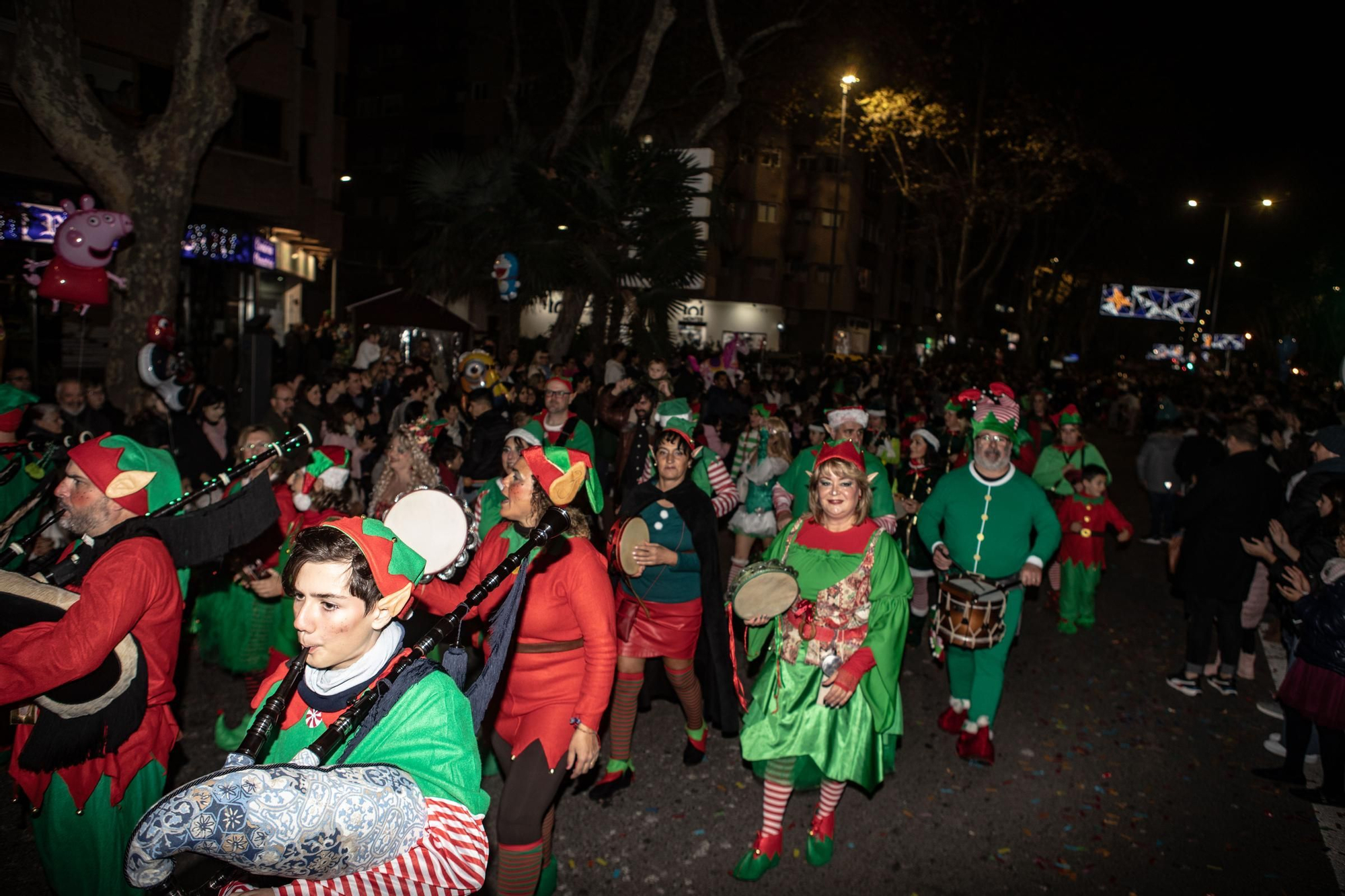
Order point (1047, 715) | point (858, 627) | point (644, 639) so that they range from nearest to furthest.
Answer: point (858, 627) < point (644, 639) < point (1047, 715)

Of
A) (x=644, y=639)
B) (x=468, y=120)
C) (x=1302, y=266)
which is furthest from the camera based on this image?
(x=468, y=120)

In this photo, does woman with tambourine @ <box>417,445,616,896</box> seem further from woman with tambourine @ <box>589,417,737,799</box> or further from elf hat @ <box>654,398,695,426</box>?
elf hat @ <box>654,398,695,426</box>

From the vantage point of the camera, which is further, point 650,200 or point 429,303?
point 429,303

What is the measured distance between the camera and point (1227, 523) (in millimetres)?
6770

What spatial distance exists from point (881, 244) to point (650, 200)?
4698 cm

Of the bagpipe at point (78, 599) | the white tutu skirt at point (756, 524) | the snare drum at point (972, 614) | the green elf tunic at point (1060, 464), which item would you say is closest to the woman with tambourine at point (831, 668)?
the snare drum at point (972, 614)

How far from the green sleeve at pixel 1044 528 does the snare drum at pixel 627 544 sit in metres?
2.43

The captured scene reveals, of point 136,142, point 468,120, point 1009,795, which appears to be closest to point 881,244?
point 468,120

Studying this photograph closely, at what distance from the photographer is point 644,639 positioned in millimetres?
5117

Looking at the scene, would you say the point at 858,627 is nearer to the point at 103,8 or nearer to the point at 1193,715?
the point at 1193,715

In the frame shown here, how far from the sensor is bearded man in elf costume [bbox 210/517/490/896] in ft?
6.80

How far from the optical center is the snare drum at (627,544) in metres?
4.85

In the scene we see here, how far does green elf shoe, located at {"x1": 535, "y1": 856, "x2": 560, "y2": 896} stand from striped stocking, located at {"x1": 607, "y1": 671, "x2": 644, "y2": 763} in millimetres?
1248

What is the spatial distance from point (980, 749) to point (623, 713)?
227 centimetres
